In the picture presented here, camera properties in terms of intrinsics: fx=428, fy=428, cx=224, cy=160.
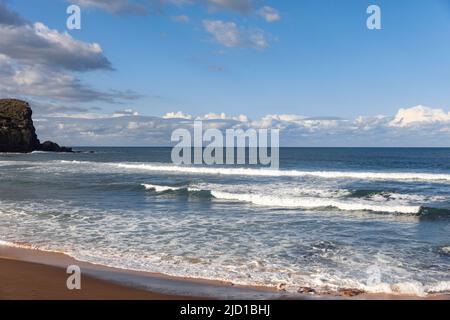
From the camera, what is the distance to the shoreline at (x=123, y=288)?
6578 mm

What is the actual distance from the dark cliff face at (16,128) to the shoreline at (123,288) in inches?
3712

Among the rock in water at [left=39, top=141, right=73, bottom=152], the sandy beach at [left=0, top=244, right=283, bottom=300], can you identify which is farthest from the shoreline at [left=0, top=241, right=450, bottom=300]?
the rock in water at [left=39, top=141, right=73, bottom=152]

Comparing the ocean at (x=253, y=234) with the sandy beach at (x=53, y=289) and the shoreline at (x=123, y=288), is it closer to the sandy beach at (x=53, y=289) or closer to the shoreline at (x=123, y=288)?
the shoreline at (x=123, y=288)

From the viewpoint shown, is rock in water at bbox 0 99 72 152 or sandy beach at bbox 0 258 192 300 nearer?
sandy beach at bbox 0 258 192 300

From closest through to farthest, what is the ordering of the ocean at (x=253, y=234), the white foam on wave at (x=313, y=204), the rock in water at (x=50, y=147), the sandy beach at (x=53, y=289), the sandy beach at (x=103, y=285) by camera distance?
the sandy beach at (x=53, y=289) → the sandy beach at (x=103, y=285) → the ocean at (x=253, y=234) → the white foam on wave at (x=313, y=204) → the rock in water at (x=50, y=147)

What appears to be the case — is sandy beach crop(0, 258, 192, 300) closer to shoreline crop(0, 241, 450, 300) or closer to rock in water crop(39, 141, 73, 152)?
shoreline crop(0, 241, 450, 300)

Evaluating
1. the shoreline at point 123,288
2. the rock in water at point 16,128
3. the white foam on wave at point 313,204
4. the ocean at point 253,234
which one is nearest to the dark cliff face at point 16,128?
the rock in water at point 16,128

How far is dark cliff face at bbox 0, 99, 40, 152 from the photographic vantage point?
9244 centimetres

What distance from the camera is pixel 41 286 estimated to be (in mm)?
6922

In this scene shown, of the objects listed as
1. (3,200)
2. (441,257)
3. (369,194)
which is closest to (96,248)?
(441,257)

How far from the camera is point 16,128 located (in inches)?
3733

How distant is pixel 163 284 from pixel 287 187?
1900cm

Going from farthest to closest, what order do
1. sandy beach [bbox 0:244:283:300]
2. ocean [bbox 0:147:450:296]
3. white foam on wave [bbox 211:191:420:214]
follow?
white foam on wave [bbox 211:191:420:214] → ocean [bbox 0:147:450:296] → sandy beach [bbox 0:244:283:300]

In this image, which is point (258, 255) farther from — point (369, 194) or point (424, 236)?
point (369, 194)
